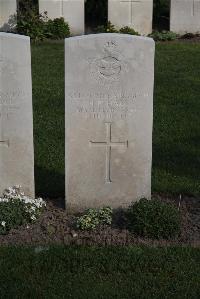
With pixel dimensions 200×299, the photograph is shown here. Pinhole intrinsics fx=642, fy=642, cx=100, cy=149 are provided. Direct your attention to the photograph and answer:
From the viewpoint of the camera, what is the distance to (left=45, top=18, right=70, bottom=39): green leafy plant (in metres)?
16.2

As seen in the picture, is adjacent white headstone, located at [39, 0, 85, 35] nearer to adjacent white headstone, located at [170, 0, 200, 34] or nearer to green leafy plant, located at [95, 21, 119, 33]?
green leafy plant, located at [95, 21, 119, 33]

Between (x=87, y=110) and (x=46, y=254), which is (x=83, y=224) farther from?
(x=87, y=110)

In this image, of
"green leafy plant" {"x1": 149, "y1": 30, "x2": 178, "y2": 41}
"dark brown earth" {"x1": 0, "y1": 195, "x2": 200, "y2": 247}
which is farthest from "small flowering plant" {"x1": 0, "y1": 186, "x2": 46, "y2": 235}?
"green leafy plant" {"x1": 149, "y1": 30, "x2": 178, "y2": 41}

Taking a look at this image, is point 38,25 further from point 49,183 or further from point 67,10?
point 49,183

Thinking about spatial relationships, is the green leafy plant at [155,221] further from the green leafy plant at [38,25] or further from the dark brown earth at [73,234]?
the green leafy plant at [38,25]

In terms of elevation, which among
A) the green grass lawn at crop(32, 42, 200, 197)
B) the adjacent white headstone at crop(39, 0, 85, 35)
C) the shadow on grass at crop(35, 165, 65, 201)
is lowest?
the shadow on grass at crop(35, 165, 65, 201)

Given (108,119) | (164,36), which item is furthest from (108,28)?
(108,119)

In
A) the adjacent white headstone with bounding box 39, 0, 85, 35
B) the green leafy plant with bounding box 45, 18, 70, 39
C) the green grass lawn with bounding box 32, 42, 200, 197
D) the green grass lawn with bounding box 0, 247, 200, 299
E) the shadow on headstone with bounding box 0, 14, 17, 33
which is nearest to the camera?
the green grass lawn with bounding box 0, 247, 200, 299

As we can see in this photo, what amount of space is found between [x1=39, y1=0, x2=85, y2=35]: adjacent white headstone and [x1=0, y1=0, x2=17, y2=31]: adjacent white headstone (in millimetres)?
727

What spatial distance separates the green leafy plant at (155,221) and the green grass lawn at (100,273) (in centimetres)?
25

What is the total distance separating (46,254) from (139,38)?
88.5 inches

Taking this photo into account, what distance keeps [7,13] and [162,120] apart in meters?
7.90

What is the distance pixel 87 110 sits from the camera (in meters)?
6.38

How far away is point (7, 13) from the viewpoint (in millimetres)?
16328
